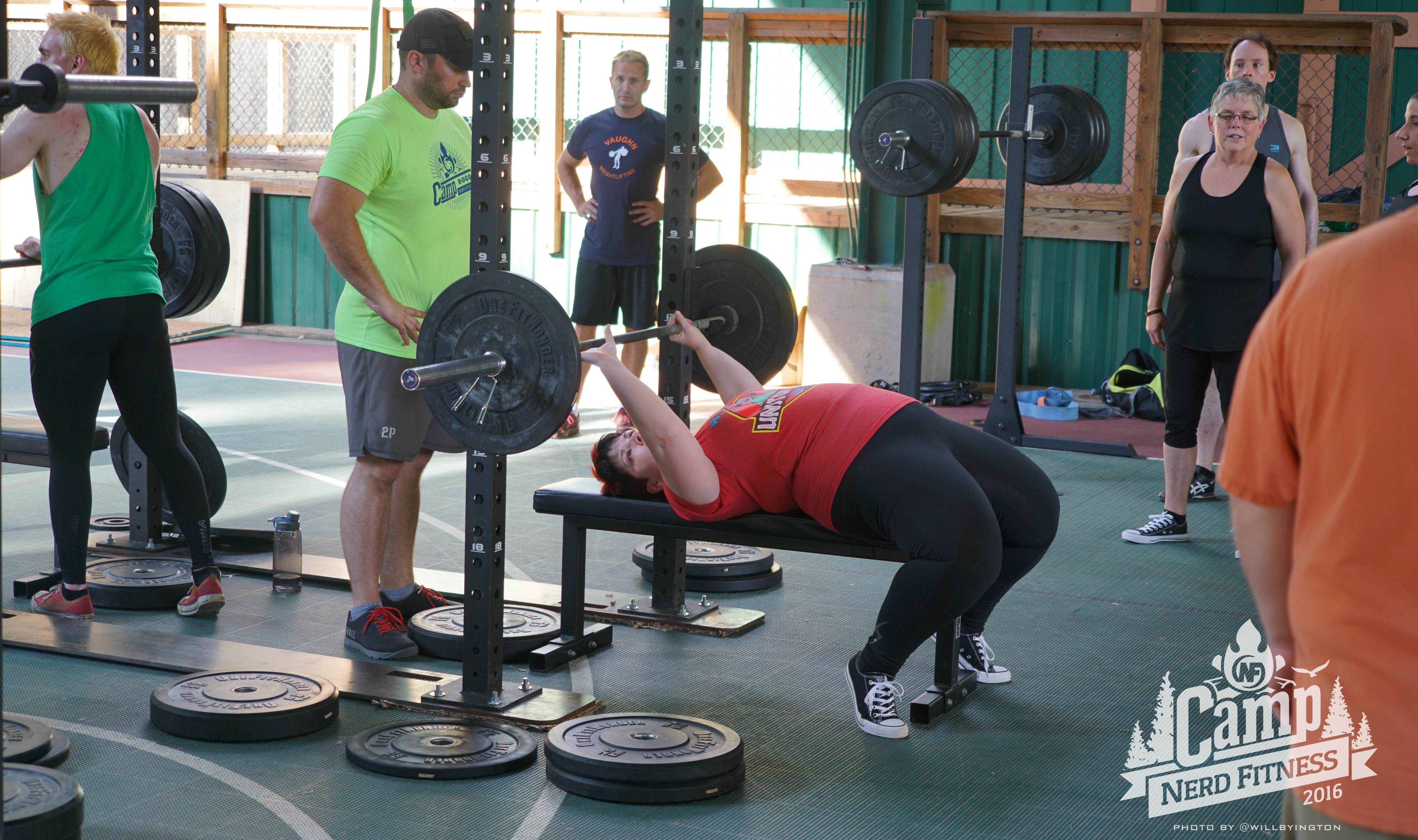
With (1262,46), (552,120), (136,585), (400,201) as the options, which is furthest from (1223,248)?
(552,120)

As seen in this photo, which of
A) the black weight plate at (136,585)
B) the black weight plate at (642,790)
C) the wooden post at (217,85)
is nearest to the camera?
the black weight plate at (642,790)

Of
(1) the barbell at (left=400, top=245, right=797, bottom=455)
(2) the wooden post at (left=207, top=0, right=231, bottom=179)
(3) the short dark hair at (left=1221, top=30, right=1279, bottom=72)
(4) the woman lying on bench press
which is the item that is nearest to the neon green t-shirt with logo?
(1) the barbell at (left=400, top=245, right=797, bottom=455)

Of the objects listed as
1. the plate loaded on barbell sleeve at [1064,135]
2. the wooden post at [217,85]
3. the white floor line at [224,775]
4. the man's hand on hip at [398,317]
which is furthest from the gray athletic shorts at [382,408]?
the wooden post at [217,85]

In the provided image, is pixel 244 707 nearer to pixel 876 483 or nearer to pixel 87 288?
pixel 87 288

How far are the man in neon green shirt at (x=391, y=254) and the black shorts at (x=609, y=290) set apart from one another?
7.58ft

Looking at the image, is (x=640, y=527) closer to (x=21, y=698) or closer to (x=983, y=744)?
(x=983, y=744)

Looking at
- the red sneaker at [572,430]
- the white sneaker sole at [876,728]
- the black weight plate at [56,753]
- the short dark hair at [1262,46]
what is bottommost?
the white sneaker sole at [876,728]

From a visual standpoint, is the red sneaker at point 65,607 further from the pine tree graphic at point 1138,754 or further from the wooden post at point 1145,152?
the wooden post at point 1145,152

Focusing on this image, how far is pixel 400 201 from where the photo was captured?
3.05m

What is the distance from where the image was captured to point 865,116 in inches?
182

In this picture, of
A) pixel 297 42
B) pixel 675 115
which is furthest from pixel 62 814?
pixel 297 42

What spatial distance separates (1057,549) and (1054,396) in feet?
8.52

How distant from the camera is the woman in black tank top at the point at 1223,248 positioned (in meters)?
3.95

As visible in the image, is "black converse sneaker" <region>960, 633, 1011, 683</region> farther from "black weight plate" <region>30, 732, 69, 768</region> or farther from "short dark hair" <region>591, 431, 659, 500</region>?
"black weight plate" <region>30, 732, 69, 768</region>
